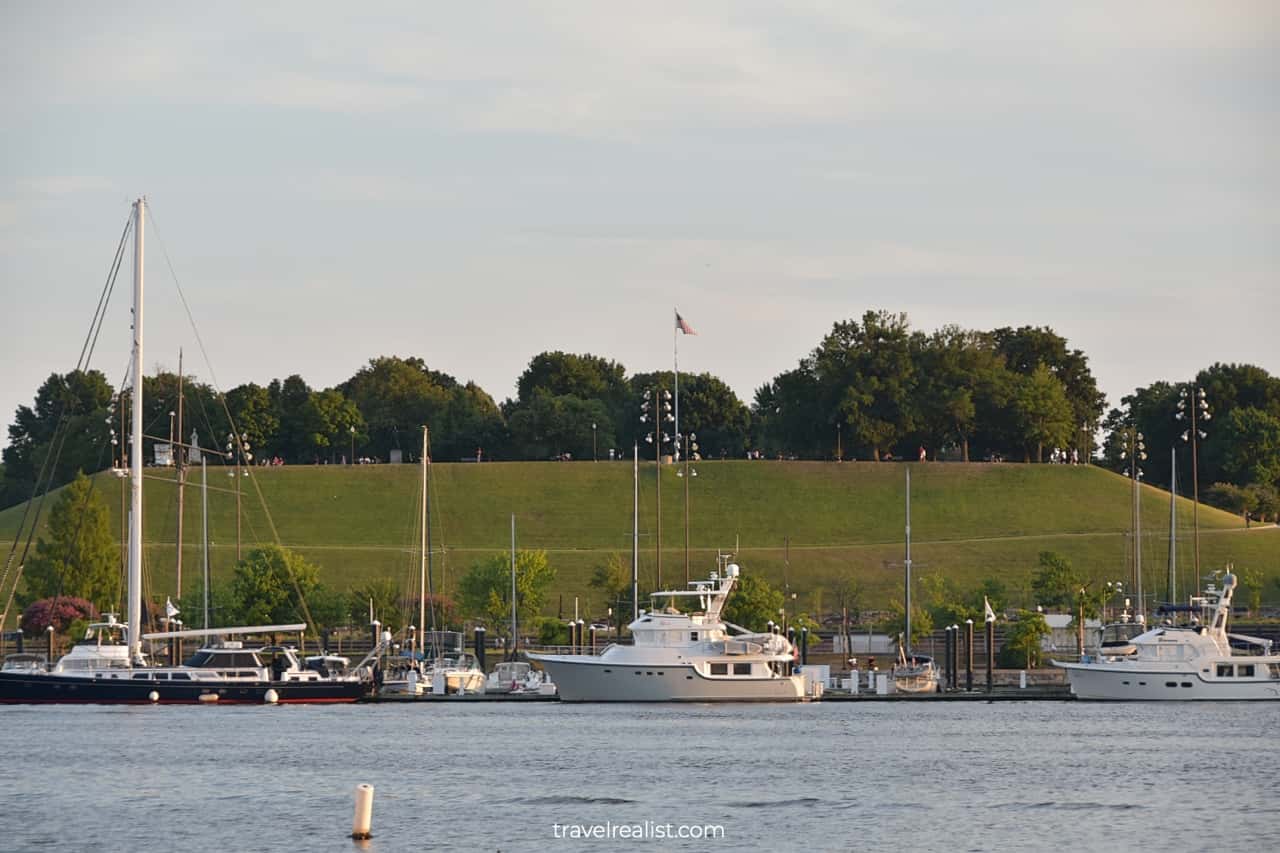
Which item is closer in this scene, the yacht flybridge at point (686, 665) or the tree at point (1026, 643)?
the yacht flybridge at point (686, 665)

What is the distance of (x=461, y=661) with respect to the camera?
9406 cm

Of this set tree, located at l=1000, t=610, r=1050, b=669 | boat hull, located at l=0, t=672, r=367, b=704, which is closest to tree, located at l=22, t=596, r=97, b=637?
boat hull, located at l=0, t=672, r=367, b=704

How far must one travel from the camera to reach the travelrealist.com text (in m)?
44.5

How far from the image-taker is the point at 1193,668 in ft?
277

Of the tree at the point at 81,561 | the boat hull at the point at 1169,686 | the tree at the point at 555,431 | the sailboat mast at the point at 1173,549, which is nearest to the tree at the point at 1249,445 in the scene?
the sailboat mast at the point at 1173,549

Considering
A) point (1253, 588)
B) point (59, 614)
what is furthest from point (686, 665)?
point (1253, 588)

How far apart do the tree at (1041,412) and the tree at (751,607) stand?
72.5 m

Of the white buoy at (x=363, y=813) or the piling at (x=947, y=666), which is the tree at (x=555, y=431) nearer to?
the piling at (x=947, y=666)

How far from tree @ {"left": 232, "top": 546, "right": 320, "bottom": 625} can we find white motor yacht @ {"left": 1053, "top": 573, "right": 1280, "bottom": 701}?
44889mm

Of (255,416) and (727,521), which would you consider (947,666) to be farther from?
(255,416)

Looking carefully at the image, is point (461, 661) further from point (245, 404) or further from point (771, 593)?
point (245, 404)

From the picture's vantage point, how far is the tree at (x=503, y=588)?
116 metres

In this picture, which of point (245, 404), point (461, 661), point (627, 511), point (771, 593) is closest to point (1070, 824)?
point (461, 661)

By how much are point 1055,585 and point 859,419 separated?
55.1 metres
